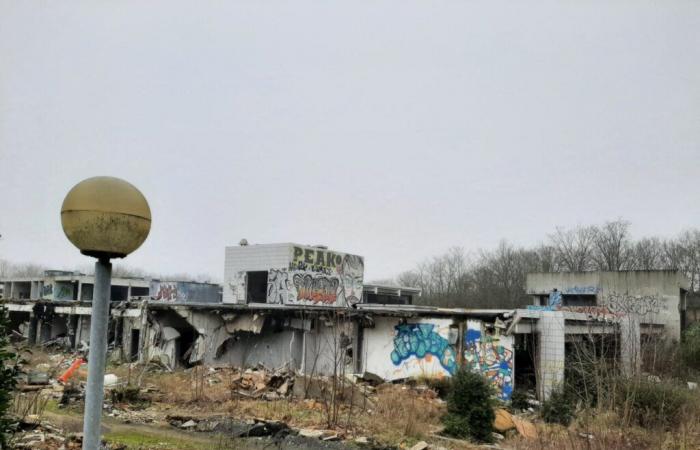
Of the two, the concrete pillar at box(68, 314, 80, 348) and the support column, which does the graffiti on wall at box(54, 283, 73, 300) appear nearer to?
the support column

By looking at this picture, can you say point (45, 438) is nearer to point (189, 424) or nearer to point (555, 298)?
point (189, 424)

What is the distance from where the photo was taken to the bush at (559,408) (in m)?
14.8

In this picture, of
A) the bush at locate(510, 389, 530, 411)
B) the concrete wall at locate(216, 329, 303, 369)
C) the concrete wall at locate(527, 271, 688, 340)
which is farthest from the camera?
the concrete wall at locate(527, 271, 688, 340)

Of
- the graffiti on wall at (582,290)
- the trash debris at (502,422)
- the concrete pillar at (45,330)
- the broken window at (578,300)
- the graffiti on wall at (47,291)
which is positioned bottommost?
the concrete pillar at (45,330)

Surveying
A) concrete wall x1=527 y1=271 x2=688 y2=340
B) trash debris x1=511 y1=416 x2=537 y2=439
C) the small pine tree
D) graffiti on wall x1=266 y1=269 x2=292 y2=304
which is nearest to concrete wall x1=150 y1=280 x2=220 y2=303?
graffiti on wall x1=266 y1=269 x2=292 y2=304

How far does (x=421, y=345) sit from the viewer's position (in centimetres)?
1970

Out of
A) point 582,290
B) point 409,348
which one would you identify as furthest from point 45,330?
point 582,290

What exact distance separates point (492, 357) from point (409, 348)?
3208mm

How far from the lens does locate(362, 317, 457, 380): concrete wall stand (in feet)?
62.4

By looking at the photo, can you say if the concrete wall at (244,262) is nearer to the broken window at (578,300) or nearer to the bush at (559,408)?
the broken window at (578,300)

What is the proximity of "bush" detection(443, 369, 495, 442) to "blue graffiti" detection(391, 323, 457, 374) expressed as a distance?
5.36 metres

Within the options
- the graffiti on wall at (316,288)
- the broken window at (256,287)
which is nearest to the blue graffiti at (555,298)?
the graffiti on wall at (316,288)

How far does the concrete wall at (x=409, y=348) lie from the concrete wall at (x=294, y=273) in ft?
31.8

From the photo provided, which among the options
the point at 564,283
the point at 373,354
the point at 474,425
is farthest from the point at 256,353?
the point at 564,283
